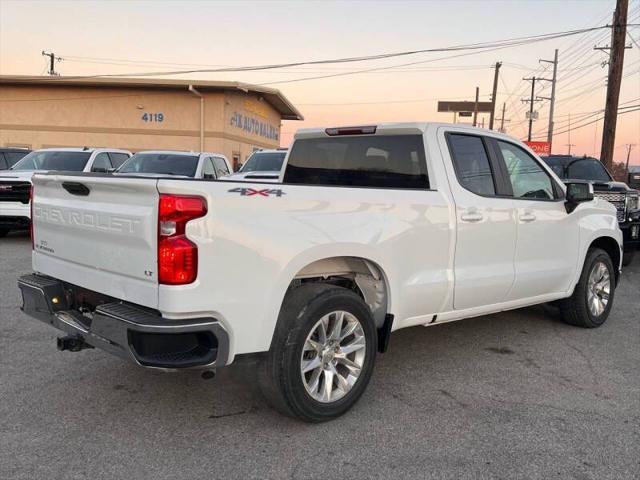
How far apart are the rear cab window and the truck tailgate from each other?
2.14 m

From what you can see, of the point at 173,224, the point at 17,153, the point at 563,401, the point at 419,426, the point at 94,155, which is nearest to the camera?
the point at 173,224

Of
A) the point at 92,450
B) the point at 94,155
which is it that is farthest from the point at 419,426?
the point at 94,155

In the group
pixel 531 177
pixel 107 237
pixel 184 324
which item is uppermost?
pixel 531 177

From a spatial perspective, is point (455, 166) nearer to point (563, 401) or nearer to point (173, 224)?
point (563, 401)

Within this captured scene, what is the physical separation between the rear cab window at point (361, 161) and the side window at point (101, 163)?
8523mm

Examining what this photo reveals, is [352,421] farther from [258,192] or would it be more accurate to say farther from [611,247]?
[611,247]

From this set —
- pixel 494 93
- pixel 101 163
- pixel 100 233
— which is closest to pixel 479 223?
pixel 100 233

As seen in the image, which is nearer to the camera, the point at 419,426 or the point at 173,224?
the point at 173,224

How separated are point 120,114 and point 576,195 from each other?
1168 inches

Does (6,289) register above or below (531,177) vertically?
below

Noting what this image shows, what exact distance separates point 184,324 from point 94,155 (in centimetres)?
1090

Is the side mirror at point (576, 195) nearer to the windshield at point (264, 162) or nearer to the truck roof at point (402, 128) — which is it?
the truck roof at point (402, 128)

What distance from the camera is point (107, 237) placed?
3.31 m

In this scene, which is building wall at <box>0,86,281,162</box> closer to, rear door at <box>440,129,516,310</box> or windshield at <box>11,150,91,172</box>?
windshield at <box>11,150,91,172</box>
